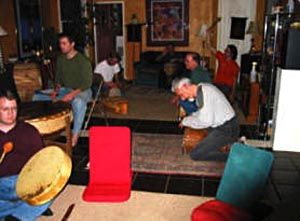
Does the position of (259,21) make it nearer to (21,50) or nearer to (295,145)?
(295,145)

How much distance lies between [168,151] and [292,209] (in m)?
3.03

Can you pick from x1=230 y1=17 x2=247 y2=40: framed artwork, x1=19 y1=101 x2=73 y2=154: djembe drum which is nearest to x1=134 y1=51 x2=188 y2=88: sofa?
x1=230 y1=17 x2=247 y2=40: framed artwork

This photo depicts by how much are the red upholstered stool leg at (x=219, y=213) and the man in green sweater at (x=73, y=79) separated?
2285 millimetres

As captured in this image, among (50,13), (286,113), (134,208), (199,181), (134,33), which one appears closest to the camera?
(134,208)

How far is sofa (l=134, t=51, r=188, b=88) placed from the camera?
27.5 ft

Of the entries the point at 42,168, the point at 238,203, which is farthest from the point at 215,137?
the point at 42,168

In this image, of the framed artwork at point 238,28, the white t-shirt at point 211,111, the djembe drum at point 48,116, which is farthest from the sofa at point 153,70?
the djembe drum at point 48,116

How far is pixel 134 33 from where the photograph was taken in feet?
30.7

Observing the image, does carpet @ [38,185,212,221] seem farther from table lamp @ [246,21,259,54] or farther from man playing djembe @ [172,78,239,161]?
table lamp @ [246,21,259,54]

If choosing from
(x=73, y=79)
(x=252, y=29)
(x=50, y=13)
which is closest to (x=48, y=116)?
(x=73, y=79)

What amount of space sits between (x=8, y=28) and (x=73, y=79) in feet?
9.89

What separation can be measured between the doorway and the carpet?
702 centimetres

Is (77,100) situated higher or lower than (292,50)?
lower

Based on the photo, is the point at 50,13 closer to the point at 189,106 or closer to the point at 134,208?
the point at 189,106
